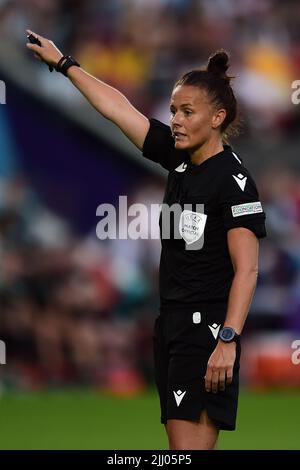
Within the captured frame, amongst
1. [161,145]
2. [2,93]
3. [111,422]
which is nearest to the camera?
[161,145]

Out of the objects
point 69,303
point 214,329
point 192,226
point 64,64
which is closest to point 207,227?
point 192,226

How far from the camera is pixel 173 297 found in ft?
16.0

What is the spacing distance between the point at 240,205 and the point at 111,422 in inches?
203

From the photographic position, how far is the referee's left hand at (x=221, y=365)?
4633 mm

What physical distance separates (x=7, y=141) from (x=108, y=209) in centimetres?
137

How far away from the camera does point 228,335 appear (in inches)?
182

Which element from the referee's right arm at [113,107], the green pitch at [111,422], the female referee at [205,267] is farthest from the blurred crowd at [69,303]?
the female referee at [205,267]

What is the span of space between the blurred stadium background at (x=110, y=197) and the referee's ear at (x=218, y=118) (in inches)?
207

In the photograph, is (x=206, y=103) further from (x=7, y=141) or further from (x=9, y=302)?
(x=7, y=141)

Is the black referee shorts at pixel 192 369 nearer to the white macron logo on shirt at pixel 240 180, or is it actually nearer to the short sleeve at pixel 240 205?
the short sleeve at pixel 240 205

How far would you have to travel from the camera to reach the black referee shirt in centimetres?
477

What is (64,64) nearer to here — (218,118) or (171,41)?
(218,118)

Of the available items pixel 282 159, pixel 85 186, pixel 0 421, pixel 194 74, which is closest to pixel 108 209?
pixel 85 186

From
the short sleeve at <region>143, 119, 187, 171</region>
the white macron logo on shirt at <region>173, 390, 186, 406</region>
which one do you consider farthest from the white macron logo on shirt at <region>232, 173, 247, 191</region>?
the white macron logo on shirt at <region>173, 390, 186, 406</region>
